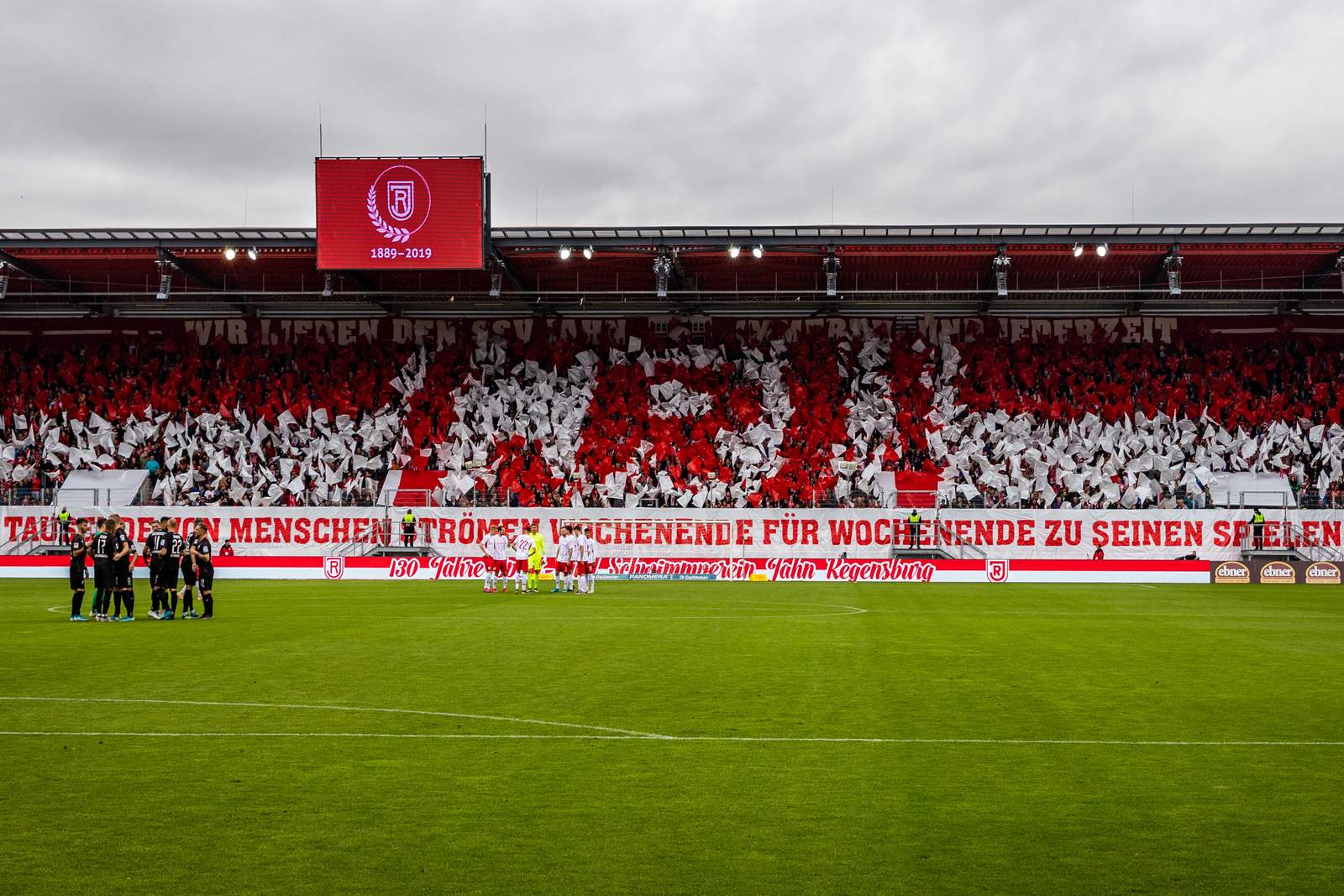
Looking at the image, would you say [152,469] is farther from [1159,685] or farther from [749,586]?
[1159,685]

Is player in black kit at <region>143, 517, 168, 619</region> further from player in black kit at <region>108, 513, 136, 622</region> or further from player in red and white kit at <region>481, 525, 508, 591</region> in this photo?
player in red and white kit at <region>481, 525, 508, 591</region>

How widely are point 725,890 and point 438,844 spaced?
6.40ft

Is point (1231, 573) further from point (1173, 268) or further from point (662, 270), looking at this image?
point (662, 270)

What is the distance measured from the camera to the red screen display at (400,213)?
4506 centimetres

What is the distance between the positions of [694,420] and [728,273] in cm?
626

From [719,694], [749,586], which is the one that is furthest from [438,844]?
[749,586]

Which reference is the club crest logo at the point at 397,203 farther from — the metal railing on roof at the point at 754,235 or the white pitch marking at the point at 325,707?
the white pitch marking at the point at 325,707

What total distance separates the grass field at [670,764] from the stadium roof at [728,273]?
29.3 metres

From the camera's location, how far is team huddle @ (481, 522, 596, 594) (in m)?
37.0

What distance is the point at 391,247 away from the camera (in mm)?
45625

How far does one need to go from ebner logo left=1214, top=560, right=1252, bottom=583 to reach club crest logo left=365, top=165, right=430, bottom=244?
29.7 meters

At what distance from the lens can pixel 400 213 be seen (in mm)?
45531

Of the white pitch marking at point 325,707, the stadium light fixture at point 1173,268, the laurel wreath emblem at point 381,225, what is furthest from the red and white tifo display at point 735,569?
the white pitch marking at point 325,707

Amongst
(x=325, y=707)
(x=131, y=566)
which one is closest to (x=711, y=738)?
(x=325, y=707)
